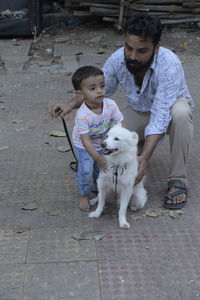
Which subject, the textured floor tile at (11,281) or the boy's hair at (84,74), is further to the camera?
the boy's hair at (84,74)

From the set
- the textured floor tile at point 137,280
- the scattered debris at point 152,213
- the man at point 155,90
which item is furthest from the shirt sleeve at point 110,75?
the textured floor tile at point 137,280

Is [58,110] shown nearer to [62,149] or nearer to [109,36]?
[62,149]

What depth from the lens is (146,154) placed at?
3.34m

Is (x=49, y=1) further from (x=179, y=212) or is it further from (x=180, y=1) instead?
(x=179, y=212)

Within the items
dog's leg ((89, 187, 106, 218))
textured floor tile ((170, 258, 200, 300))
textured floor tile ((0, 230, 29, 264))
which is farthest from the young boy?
textured floor tile ((170, 258, 200, 300))

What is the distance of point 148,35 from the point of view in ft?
10.5

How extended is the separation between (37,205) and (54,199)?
170mm

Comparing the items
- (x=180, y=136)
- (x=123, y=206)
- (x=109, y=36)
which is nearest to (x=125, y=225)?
(x=123, y=206)

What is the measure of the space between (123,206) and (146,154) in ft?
1.45

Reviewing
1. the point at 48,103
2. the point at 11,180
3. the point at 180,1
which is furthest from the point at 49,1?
the point at 11,180

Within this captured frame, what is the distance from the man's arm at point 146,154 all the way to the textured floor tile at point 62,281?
0.79m

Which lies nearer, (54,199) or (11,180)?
(54,199)

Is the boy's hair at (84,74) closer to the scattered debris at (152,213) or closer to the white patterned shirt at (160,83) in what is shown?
the white patterned shirt at (160,83)

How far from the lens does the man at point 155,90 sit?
3264mm
